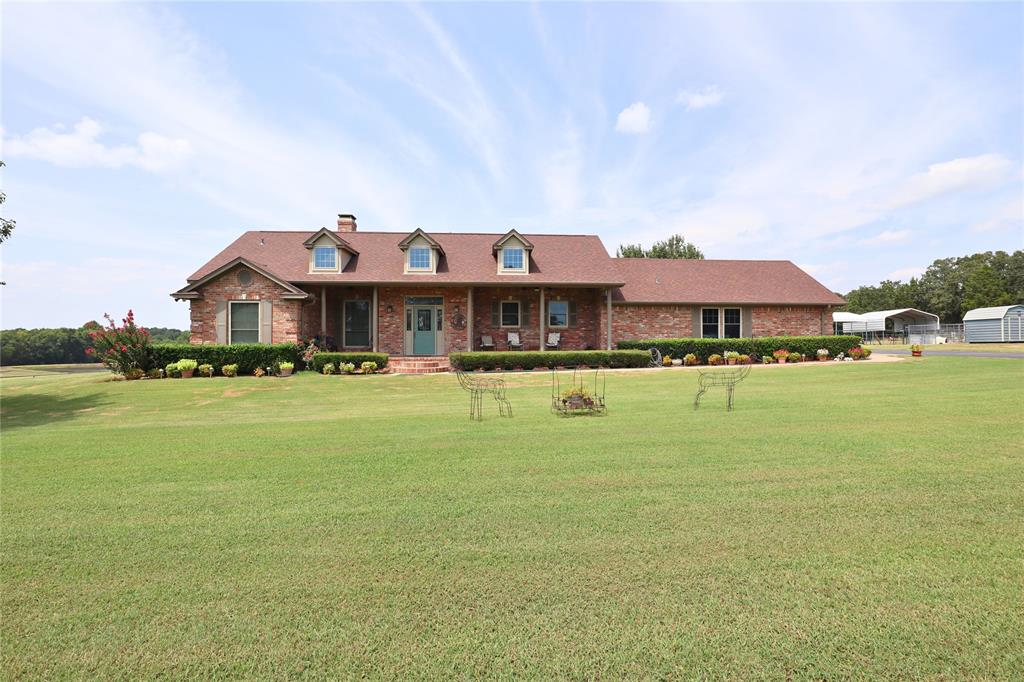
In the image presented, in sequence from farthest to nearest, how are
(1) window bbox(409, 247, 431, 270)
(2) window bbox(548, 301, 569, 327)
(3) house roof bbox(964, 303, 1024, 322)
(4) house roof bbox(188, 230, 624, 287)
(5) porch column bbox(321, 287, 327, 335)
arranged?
(3) house roof bbox(964, 303, 1024, 322)
(2) window bbox(548, 301, 569, 327)
(1) window bbox(409, 247, 431, 270)
(4) house roof bbox(188, 230, 624, 287)
(5) porch column bbox(321, 287, 327, 335)

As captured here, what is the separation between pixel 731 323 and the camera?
24.1 meters

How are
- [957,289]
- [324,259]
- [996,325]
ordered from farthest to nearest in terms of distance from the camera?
[957,289], [996,325], [324,259]

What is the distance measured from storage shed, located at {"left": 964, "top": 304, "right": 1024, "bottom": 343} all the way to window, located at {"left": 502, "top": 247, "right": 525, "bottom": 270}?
44.3 metres

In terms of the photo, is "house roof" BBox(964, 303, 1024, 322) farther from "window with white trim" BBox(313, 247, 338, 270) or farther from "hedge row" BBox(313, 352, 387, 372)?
"window with white trim" BBox(313, 247, 338, 270)

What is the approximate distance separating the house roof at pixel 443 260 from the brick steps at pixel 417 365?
349 cm

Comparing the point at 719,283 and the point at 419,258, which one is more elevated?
the point at 419,258

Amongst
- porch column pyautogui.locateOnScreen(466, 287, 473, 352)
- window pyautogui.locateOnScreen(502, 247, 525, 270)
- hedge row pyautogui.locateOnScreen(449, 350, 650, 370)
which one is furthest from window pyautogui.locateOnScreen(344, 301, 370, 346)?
window pyautogui.locateOnScreen(502, 247, 525, 270)

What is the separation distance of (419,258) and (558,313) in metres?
6.99

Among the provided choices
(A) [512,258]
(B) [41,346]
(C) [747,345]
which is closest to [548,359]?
(A) [512,258]

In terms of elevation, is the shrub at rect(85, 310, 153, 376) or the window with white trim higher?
the window with white trim

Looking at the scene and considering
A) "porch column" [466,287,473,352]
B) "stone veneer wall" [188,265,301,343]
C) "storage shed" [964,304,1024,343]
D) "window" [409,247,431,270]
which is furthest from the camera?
"storage shed" [964,304,1024,343]

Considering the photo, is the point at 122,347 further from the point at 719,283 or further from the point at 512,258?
the point at 719,283

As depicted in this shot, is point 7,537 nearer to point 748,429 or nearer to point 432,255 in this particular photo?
point 748,429

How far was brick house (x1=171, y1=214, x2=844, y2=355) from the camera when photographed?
21.9m
